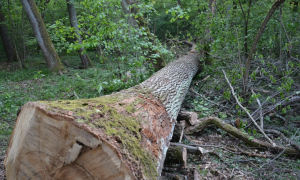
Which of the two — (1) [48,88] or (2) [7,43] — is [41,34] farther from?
(2) [7,43]

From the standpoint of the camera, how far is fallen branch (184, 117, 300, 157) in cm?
328

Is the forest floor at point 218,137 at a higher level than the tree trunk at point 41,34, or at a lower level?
lower

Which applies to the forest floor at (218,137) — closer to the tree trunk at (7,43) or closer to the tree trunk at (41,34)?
the tree trunk at (41,34)

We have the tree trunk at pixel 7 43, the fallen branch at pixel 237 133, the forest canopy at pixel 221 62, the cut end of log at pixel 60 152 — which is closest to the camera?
the cut end of log at pixel 60 152

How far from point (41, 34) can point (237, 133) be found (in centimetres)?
839

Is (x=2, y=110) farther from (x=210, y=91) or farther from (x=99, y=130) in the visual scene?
(x=210, y=91)

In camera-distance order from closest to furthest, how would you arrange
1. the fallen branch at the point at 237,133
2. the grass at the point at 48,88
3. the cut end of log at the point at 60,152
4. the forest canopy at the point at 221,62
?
1. the cut end of log at the point at 60,152
2. the fallen branch at the point at 237,133
3. the forest canopy at the point at 221,62
4. the grass at the point at 48,88

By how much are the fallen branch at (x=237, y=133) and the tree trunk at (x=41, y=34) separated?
278 inches

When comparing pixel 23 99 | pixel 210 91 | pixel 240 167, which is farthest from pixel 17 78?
pixel 240 167

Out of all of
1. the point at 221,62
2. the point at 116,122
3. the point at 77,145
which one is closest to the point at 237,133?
the point at 116,122

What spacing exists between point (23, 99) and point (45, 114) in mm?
4755

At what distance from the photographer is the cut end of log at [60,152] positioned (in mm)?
1525

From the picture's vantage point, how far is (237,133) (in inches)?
147

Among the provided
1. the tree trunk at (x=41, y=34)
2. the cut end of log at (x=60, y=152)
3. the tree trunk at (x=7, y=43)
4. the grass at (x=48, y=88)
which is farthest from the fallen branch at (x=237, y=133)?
the tree trunk at (x=7, y=43)
